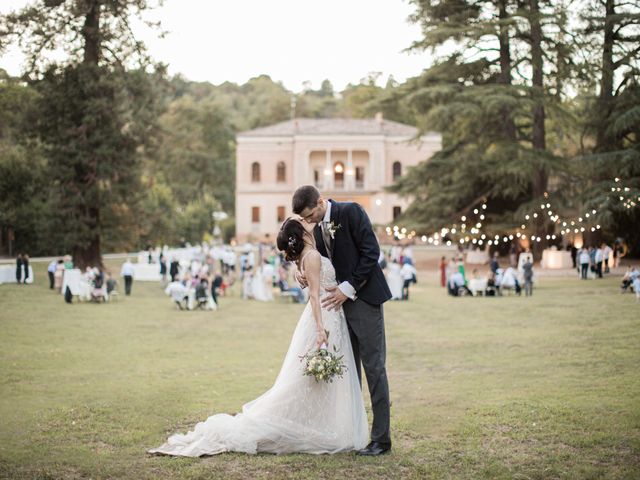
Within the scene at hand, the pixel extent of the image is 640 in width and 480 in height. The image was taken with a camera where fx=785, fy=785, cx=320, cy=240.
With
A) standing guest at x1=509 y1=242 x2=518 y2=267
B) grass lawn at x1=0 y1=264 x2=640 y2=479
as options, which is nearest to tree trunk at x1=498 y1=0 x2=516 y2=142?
standing guest at x1=509 y1=242 x2=518 y2=267

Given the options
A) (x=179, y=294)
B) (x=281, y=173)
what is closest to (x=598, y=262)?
(x=179, y=294)

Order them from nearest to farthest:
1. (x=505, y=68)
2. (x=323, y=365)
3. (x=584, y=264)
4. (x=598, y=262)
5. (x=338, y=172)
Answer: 1. (x=323, y=365)
2. (x=584, y=264)
3. (x=598, y=262)
4. (x=505, y=68)
5. (x=338, y=172)

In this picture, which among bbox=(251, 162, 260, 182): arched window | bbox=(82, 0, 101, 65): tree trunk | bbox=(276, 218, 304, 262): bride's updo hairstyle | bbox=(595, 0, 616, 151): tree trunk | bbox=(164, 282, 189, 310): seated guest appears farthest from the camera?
bbox=(251, 162, 260, 182): arched window

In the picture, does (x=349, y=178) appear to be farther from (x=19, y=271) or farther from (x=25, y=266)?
(x=19, y=271)

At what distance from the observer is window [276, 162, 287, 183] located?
7581 cm

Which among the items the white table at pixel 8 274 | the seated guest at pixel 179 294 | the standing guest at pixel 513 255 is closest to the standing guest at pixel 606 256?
the standing guest at pixel 513 255

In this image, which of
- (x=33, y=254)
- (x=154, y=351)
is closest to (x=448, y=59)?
(x=33, y=254)

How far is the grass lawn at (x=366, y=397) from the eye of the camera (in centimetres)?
557

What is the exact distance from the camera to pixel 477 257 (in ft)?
144

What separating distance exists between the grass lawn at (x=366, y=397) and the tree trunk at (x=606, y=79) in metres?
19.6

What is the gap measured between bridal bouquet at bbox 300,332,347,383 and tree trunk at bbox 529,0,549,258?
3206 cm

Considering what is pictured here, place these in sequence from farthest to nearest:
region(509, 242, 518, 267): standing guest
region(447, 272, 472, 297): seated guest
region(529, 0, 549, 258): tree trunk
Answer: region(509, 242, 518, 267): standing guest < region(529, 0, 549, 258): tree trunk < region(447, 272, 472, 297): seated guest

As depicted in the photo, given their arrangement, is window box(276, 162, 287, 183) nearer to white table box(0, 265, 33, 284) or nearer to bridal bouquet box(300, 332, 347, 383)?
white table box(0, 265, 33, 284)

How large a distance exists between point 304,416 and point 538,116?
3505 centimetres
